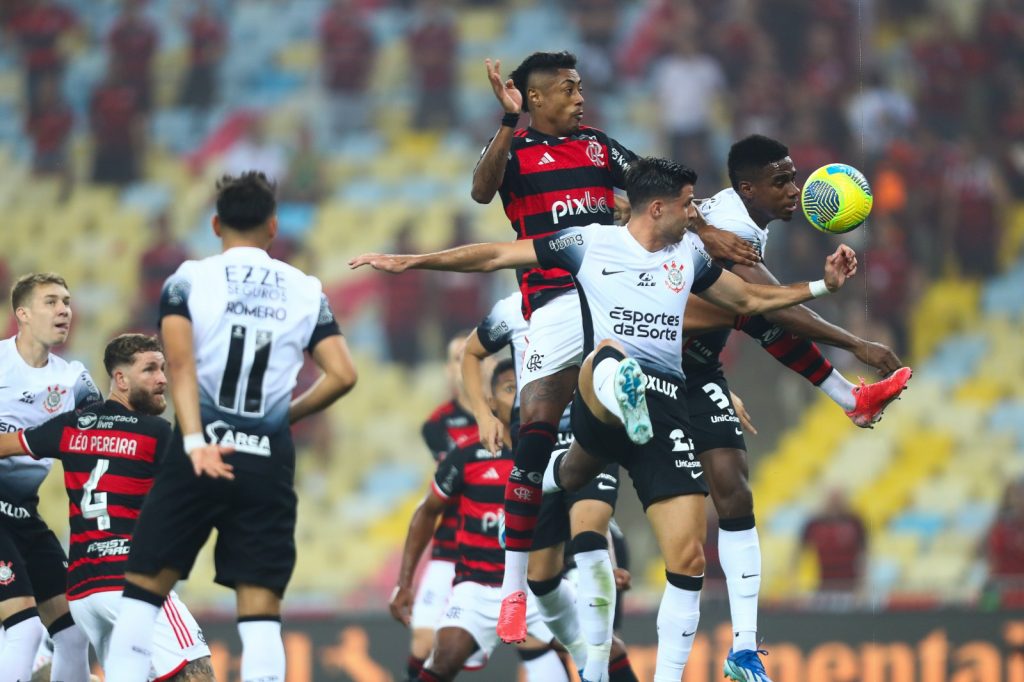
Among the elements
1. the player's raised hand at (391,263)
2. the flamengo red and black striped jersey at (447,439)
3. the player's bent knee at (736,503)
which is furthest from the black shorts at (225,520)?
the flamengo red and black striped jersey at (447,439)

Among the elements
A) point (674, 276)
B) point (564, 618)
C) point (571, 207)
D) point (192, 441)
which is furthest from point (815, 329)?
point (192, 441)

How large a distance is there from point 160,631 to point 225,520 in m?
1.56

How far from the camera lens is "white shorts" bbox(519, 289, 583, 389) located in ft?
24.0

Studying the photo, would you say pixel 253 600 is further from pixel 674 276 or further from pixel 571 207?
pixel 571 207

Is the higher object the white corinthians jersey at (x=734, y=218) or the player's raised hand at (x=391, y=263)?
the white corinthians jersey at (x=734, y=218)

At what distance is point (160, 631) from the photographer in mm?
7297

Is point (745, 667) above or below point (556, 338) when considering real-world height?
below

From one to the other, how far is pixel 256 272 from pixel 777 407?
10765mm

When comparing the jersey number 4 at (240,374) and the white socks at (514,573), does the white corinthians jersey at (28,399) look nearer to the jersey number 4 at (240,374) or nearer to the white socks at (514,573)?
the jersey number 4 at (240,374)

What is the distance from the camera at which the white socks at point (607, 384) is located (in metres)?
6.41

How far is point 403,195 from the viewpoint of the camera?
1777 cm

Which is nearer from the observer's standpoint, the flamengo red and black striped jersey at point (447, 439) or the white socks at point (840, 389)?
the white socks at point (840, 389)

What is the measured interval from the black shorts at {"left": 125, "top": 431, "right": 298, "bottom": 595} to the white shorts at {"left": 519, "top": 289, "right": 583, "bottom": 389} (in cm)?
175

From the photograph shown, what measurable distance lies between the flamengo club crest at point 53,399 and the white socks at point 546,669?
10.5 ft
